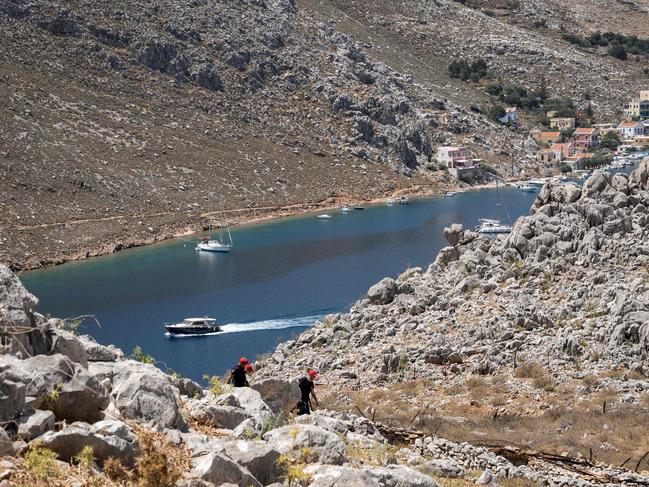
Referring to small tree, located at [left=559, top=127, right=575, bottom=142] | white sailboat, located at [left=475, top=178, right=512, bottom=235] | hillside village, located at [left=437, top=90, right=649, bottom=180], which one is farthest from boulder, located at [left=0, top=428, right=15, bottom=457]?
small tree, located at [left=559, top=127, right=575, bottom=142]

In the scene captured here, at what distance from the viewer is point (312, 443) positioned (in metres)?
9.88

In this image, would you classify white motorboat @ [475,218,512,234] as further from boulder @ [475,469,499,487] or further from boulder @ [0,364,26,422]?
boulder @ [0,364,26,422]

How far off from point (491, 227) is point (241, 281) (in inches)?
969

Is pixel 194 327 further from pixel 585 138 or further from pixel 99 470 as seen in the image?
pixel 585 138

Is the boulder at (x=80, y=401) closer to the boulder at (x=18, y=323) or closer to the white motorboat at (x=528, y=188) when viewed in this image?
the boulder at (x=18, y=323)

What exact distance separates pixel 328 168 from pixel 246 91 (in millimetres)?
15237

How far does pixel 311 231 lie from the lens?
3199 inches

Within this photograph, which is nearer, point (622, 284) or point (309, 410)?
point (309, 410)

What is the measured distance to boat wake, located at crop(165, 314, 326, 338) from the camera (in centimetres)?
4735

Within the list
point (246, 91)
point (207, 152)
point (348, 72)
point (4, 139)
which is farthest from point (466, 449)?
point (348, 72)

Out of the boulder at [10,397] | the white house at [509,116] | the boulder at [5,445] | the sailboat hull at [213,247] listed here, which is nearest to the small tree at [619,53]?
the white house at [509,116]

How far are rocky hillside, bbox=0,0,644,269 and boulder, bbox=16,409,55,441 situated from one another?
59.3 metres

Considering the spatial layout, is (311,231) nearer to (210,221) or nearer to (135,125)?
(210,221)

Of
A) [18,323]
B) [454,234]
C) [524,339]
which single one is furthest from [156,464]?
[454,234]
